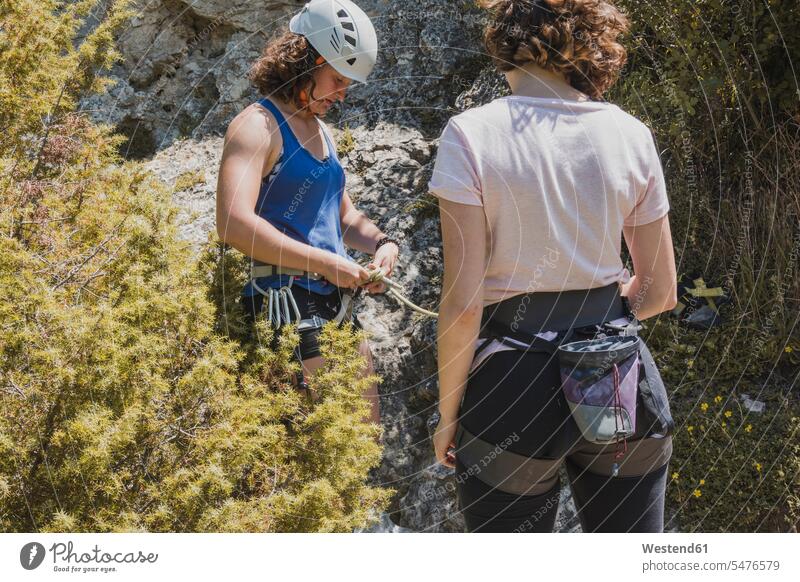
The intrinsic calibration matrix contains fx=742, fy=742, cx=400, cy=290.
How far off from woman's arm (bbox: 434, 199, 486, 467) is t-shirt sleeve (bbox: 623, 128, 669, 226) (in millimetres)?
463

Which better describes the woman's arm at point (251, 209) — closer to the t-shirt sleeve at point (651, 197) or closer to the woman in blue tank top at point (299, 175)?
the woman in blue tank top at point (299, 175)

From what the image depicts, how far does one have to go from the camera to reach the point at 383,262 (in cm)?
262

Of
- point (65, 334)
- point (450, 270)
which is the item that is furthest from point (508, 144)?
point (65, 334)

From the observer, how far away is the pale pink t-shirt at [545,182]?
5.50 feet

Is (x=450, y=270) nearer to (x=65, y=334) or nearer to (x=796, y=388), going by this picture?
(x=65, y=334)

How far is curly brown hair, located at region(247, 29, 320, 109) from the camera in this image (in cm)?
236

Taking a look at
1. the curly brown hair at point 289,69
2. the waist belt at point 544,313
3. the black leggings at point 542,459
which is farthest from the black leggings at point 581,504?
the curly brown hair at point 289,69

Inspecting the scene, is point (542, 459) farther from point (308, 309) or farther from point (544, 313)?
point (308, 309)

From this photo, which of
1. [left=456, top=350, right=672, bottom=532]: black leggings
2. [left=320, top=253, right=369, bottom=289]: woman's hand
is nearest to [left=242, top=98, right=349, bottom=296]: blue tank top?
[left=320, top=253, right=369, bottom=289]: woman's hand

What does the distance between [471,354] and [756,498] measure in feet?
8.34

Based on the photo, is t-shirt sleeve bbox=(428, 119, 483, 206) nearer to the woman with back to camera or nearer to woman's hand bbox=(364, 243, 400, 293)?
the woman with back to camera

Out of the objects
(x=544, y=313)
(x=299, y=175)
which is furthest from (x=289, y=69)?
(x=544, y=313)

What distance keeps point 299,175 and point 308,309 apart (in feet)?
1.39

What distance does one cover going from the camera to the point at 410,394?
13.5ft
